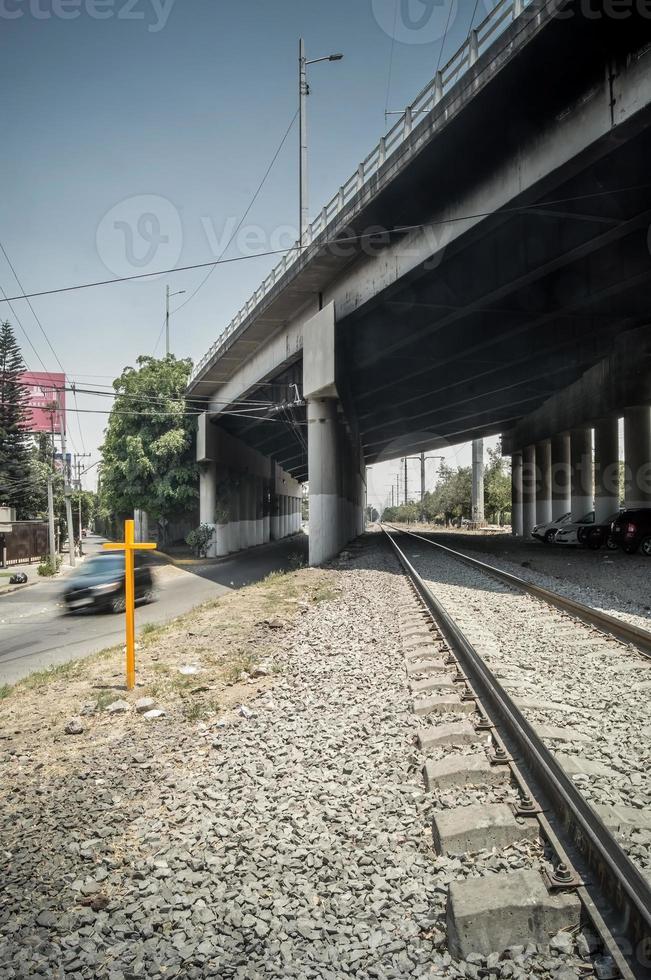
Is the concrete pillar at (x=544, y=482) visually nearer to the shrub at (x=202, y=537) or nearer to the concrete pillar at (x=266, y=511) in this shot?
the concrete pillar at (x=266, y=511)

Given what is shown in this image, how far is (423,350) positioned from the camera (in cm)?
2461

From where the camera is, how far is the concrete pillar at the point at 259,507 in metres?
51.4

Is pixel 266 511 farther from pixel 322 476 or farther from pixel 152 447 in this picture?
pixel 322 476

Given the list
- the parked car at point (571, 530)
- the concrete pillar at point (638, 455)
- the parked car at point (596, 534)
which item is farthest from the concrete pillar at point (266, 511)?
the concrete pillar at point (638, 455)

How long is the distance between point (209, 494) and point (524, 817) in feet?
117

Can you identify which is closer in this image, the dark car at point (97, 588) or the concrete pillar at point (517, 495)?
the dark car at point (97, 588)

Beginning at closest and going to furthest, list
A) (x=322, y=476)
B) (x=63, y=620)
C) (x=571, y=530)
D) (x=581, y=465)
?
(x=63, y=620), (x=322, y=476), (x=571, y=530), (x=581, y=465)

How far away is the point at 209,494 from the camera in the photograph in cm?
3828

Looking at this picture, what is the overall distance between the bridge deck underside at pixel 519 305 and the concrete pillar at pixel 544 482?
9.70 meters

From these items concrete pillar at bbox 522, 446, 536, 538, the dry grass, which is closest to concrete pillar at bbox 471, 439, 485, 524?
concrete pillar at bbox 522, 446, 536, 538

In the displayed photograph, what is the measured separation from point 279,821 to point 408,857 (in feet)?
2.94

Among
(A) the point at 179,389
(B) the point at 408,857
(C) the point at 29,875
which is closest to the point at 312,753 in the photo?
(B) the point at 408,857

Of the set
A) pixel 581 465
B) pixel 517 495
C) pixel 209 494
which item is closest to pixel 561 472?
pixel 581 465

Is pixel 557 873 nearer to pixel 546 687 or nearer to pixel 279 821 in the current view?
pixel 279 821
